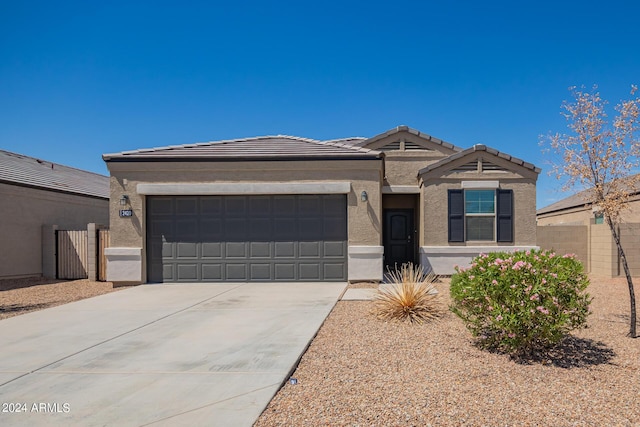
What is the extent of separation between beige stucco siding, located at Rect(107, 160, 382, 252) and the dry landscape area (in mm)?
5278

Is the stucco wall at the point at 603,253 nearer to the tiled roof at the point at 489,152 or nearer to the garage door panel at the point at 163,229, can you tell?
the tiled roof at the point at 489,152

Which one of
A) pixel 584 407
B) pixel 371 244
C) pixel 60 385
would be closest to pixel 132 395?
pixel 60 385

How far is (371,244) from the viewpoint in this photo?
11938mm

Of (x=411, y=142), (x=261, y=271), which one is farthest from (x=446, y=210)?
(x=261, y=271)

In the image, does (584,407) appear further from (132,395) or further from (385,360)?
(132,395)

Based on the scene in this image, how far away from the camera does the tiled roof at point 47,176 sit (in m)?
15.1

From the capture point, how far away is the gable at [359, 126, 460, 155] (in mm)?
15898

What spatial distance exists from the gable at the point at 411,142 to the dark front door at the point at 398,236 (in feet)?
7.89

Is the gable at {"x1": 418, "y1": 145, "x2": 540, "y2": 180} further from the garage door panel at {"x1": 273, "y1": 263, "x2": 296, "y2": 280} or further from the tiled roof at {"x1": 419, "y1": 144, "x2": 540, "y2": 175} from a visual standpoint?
the garage door panel at {"x1": 273, "y1": 263, "x2": 296, "y2": 280}

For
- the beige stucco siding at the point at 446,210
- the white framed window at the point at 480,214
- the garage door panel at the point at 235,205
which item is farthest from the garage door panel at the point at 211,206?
the white framed window at the point at 480,214

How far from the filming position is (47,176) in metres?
17.3

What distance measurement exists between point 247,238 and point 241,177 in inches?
70.3

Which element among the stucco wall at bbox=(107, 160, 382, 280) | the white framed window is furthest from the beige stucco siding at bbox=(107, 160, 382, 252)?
the white framed window

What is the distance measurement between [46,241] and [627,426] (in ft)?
55.1
